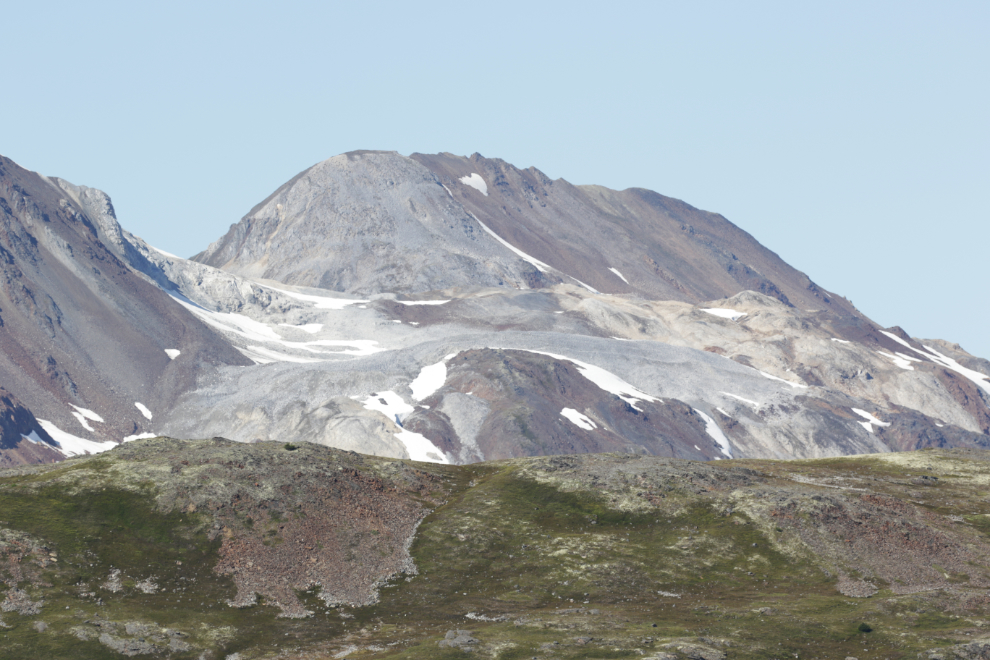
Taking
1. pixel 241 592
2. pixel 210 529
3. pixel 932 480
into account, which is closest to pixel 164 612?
pixel 241 592

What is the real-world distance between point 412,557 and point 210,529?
15230 millimetres

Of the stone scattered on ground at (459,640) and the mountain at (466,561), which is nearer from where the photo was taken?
the stone scattered on ground at (459,640)

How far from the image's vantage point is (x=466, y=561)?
81.4m

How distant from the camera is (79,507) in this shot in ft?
261

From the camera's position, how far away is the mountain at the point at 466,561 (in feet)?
213

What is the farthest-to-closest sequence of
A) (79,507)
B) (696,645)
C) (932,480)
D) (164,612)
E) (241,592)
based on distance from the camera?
(932,480) → (79,507) → (241,592) → (164,612) → (696,645)

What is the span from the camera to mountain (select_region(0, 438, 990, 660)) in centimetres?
6500

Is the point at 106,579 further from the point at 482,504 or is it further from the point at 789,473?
the point at 789,473

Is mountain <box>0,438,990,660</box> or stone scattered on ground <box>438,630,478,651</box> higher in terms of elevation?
mountain <box>0,438,990,660</box>

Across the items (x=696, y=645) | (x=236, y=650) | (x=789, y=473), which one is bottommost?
(x=236, y=650)

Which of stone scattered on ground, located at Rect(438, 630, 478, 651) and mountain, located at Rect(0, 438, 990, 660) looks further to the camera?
mountain, located at Rect(0, 438, 990, 660)

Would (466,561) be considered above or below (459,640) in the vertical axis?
above

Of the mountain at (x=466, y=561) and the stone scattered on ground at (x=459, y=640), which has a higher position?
the mountain at (x=466, y=561)

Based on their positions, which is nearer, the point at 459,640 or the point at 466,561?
the point at 459,640
